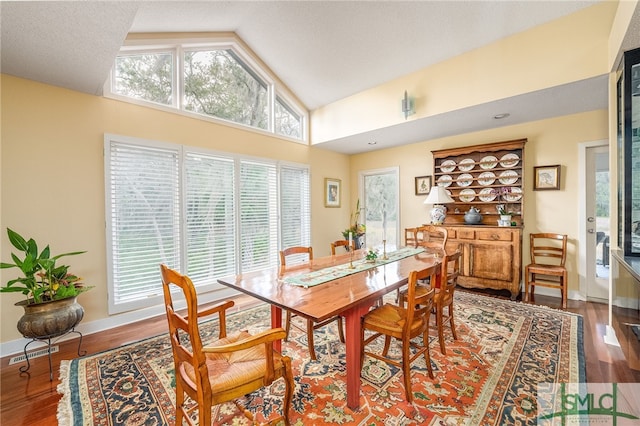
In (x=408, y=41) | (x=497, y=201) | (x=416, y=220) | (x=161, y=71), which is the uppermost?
(x=408, y=41)

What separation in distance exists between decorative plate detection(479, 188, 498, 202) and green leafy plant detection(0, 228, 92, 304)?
5133 mm

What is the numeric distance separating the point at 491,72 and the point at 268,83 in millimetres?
3246

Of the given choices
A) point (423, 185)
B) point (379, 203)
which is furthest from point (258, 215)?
point (423, 185)

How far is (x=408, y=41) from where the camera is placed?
3.24m

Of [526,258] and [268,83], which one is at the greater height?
[268,83]

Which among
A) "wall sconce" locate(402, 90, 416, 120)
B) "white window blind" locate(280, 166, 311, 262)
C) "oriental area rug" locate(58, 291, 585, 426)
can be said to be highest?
"wall sconce" locate(402, 90, 416, 120)

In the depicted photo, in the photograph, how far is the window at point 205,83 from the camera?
3.12 m

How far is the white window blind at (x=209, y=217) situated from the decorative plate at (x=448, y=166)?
3497 millimetres

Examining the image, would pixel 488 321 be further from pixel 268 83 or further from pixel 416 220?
pixel 268 83

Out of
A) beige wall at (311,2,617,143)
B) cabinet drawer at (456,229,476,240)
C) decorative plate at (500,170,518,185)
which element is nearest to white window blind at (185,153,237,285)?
beige wall at (311,2,617,143)

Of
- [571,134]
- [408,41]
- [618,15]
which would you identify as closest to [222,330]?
[408,41]

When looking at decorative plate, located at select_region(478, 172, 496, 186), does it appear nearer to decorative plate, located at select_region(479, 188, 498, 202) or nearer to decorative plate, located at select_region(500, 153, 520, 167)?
decorative plate, located at select_region(479, 188, 498, 202)

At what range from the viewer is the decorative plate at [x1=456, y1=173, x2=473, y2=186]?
432 centimetres

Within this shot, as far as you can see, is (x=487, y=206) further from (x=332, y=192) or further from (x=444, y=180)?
(x=332, y=192)
